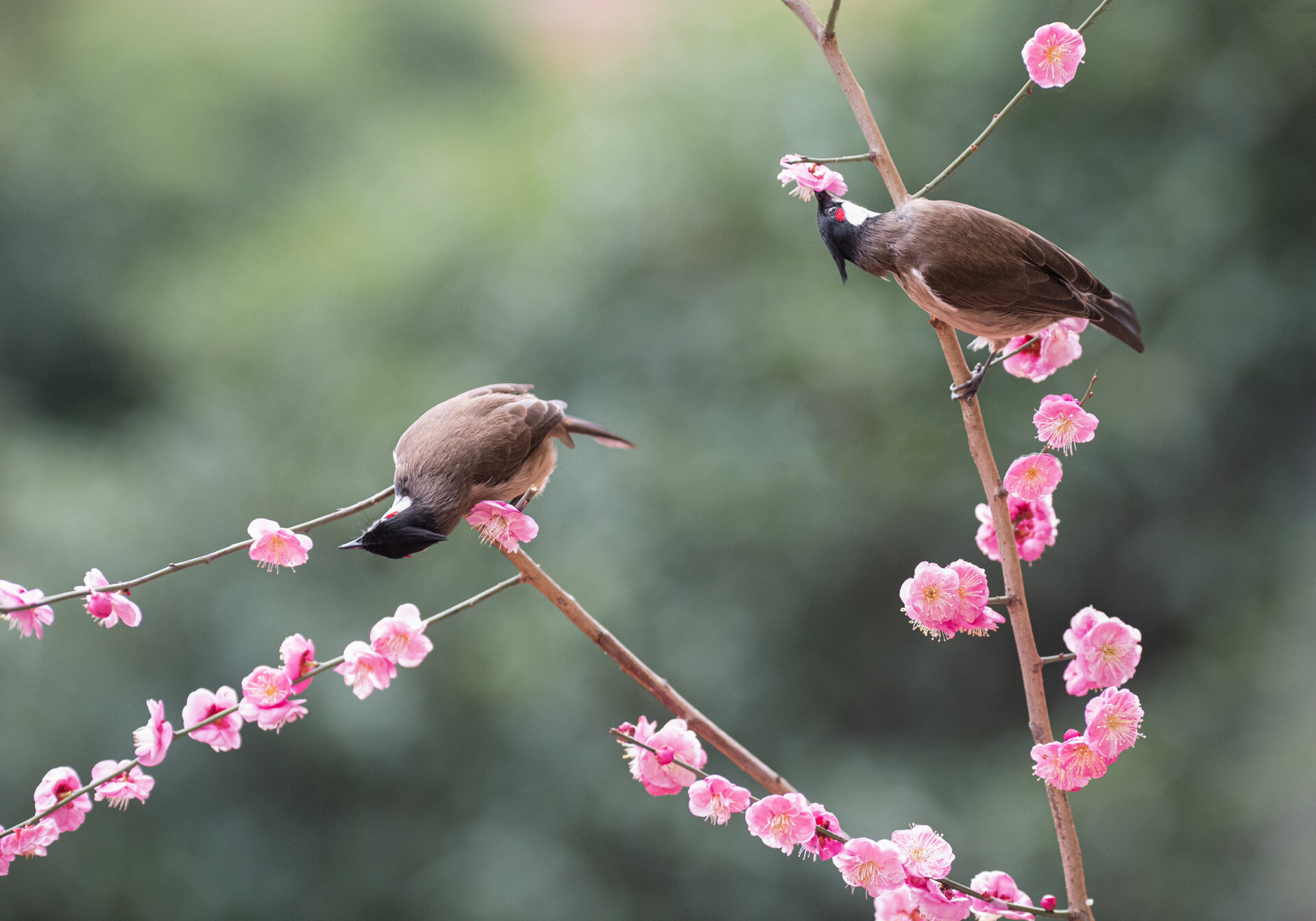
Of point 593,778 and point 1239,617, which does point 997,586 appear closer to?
point 1239,617

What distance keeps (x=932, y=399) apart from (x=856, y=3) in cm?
91

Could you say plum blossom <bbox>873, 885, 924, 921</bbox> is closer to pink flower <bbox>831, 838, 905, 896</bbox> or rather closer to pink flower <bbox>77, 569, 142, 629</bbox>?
pink flower <bbox>831, 838, 905, 896</bbox>

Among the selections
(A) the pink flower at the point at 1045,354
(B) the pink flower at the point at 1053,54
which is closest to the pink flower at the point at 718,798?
(A) the pink flower at the point at 1045,354

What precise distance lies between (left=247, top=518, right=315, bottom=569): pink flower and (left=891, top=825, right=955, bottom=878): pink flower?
0.45 metres

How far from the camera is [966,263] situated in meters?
0.80

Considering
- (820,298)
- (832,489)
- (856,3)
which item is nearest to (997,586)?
(832,489)

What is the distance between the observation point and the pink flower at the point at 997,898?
63 centimetres

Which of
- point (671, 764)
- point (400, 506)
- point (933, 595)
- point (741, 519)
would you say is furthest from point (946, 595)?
point (741, 519)

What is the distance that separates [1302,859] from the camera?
1.75 metres

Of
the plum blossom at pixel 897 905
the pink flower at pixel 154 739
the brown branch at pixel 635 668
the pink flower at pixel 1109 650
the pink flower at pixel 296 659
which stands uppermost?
the pink flower at pixel 1109 650

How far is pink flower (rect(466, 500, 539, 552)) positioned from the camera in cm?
74

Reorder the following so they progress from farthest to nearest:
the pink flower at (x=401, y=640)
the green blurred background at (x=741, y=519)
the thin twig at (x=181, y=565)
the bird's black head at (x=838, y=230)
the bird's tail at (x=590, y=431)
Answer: the green blurred background at (x=741, y=519)
the bird's tail at (x=590, y=431)
the bird's black head at (x=838, y=230)
the pink flower at (x=401, y=640)
the thin twig at (x=181, y=565)

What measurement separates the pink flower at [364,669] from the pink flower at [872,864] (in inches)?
13.1

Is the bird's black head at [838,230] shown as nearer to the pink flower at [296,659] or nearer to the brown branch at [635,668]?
the brown branch at [635,668]
